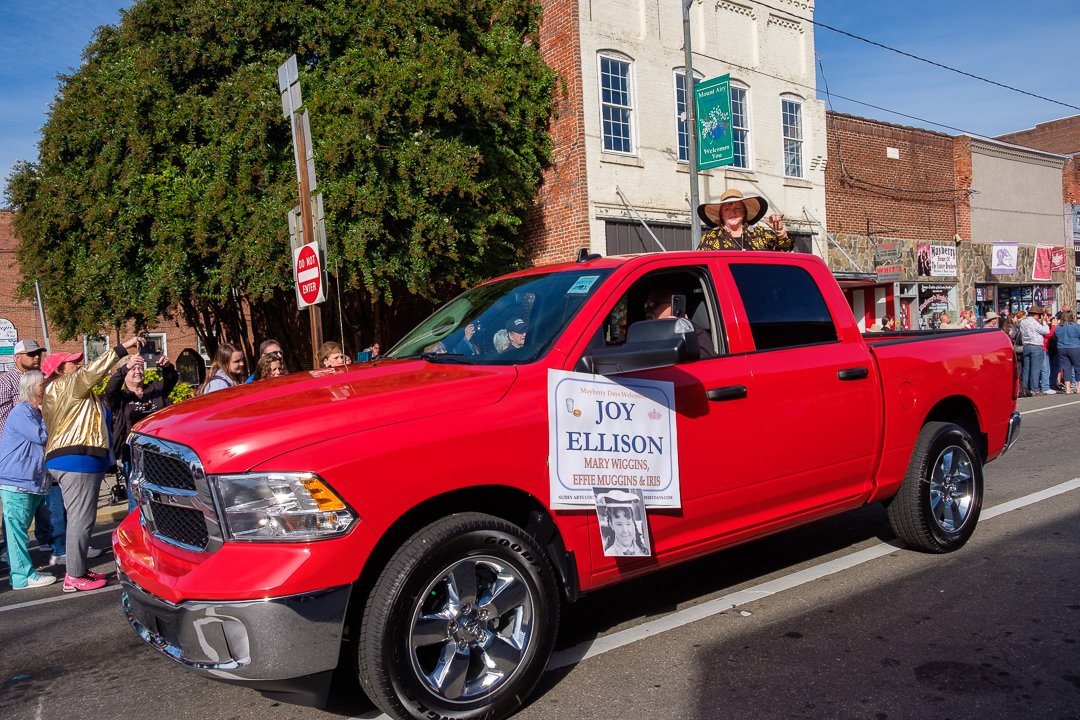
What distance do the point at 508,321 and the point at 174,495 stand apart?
1700mm

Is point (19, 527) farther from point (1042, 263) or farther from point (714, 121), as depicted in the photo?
point (1042, 263)

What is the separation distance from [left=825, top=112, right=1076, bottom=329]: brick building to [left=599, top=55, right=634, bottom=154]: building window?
22.0 ft

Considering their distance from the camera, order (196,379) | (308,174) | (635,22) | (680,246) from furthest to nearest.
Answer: (196,379), (680,246), (635,22), (308,174)

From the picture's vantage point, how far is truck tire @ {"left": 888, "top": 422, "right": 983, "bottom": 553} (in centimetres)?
522

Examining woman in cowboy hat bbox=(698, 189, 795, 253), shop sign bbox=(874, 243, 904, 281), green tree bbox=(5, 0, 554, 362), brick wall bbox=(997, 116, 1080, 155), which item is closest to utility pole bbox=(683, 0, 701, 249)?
green tree bbox=(5, 0, 554, 362)

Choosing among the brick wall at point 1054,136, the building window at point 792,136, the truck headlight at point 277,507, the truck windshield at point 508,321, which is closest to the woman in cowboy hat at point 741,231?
the truck windshield at point 508,321

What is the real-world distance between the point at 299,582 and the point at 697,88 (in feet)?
50.7

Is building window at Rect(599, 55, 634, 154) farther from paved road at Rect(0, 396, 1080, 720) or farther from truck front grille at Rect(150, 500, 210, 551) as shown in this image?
truck front grille at Rect(150, 500, 210, 551)

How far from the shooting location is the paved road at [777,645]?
3480mm

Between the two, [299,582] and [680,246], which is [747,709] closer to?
[299,582]

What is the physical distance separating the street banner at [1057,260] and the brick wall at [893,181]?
5240 mm

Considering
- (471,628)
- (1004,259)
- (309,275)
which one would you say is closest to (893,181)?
(1004,259)

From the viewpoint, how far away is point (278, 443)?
299cm

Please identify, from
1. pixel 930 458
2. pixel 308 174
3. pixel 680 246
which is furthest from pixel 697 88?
pixel 930 458
